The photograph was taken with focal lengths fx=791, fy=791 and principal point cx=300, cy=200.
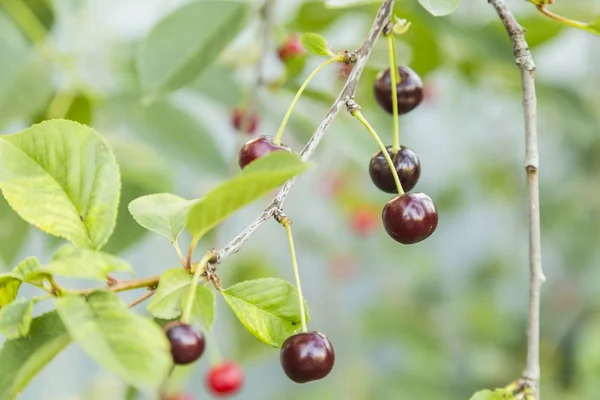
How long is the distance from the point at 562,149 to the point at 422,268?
2.53 feet

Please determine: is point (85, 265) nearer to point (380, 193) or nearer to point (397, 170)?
point (397, 170)

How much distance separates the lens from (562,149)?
10.8 feet

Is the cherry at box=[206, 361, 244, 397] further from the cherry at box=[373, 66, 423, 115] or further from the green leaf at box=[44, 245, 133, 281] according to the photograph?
the green leaf at box=[44, 245, 133, 281]

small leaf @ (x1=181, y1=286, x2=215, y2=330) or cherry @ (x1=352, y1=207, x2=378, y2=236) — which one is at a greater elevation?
small leaf @ (x1=181, y1=286, x2=215, y2=330)

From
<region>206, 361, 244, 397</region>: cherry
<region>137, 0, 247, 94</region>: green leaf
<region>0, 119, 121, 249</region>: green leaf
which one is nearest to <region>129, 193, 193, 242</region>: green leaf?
<region>0, 119, 121, 249</region>: green leaf

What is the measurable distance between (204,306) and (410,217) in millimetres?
197

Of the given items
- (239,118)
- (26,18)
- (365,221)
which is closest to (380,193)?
(365,221)

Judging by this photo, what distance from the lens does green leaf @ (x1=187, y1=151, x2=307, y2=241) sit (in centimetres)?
45

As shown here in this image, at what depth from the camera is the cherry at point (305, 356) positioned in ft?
1.83

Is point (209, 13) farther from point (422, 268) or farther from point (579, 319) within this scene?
point (579, 319)

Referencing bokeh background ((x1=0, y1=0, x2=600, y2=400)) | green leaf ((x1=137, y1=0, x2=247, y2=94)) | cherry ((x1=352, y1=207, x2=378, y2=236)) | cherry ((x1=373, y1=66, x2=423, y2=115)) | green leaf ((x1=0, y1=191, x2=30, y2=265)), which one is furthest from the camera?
cherry ((x1=352, y1=207, x2=378, y2=236))

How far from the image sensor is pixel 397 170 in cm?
71

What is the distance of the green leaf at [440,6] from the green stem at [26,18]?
91 cm

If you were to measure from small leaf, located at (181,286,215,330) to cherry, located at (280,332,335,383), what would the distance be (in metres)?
0.08
